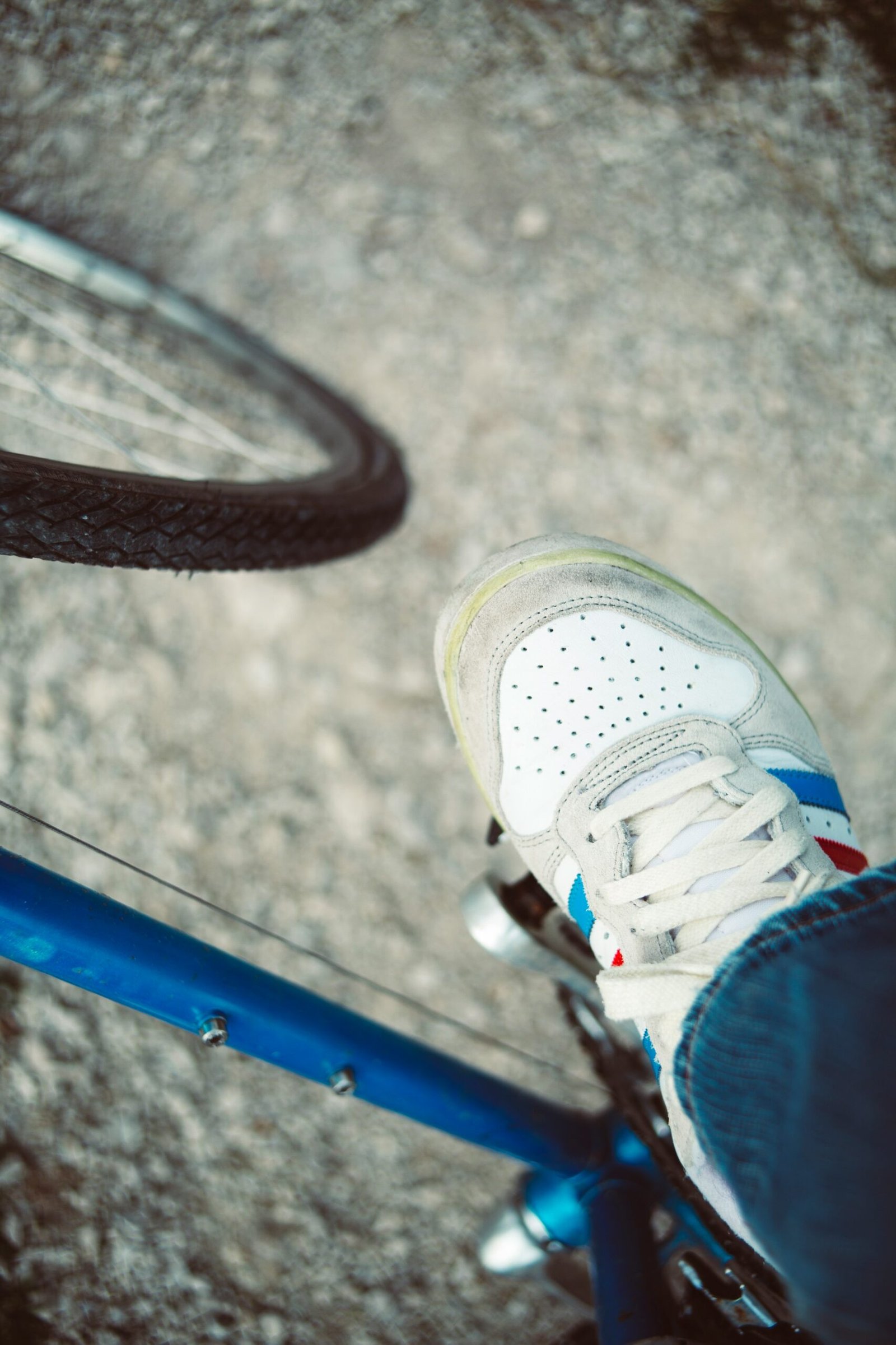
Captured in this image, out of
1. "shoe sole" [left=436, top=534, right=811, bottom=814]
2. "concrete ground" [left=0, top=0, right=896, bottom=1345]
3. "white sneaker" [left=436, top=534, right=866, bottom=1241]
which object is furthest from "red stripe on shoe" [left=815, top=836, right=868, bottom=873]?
"concrete ground" [left=0, top=0, right=896, bottom=1345]

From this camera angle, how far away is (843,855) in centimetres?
61

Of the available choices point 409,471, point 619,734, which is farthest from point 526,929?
point 409,471

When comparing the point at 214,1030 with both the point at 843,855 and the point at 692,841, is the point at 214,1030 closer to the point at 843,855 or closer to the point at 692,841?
the point at 692,841

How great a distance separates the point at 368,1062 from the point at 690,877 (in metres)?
0.26

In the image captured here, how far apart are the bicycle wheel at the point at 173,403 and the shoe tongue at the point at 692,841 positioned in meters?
0.34

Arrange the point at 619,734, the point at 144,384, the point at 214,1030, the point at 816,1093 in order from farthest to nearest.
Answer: the point at 144,384
the point at 619,734
the point at 214,1030
the point at 816,1093

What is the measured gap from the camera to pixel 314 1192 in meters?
0.91

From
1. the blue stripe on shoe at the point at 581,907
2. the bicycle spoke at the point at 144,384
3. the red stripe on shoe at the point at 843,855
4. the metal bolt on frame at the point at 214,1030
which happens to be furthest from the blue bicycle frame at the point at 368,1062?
the bicycle spoke at the point at 144,384

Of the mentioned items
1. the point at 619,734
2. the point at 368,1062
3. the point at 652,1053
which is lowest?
the point at 368,1062

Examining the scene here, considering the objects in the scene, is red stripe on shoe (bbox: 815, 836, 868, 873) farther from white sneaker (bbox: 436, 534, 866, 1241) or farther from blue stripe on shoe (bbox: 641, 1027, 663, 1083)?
blue stripe on shoe (bbox: 641, 1027, 663, 1083)

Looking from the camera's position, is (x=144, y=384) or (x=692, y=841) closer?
(x=692, y=841)

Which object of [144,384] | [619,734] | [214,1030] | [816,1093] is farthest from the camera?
[144,384]

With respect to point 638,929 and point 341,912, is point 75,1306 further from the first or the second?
point 638,929

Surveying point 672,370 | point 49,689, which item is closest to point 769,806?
point 672,370
